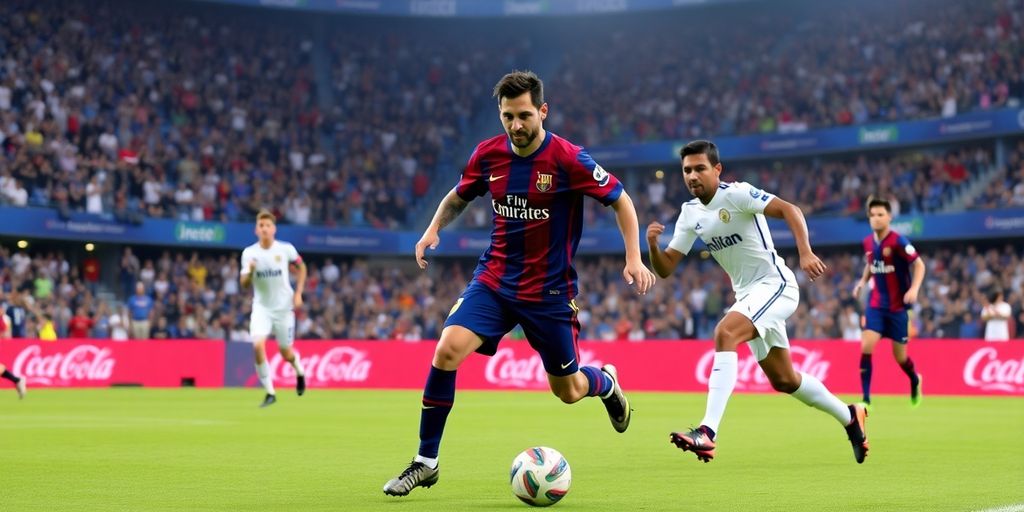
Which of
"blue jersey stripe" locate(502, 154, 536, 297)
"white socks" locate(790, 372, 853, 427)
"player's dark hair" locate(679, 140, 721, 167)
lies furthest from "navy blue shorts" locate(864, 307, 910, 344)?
"blue jersey stripe" locate(502, 154, 536, 297)

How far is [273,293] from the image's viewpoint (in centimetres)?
2081

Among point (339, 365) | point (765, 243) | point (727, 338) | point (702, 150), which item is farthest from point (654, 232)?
point (339, 365)

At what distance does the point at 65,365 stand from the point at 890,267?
58.7 ft

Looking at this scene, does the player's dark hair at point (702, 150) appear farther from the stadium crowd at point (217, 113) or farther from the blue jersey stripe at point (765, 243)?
the stadium crowd at point (217, 113)

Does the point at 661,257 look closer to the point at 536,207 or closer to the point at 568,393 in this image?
the point at 568,393

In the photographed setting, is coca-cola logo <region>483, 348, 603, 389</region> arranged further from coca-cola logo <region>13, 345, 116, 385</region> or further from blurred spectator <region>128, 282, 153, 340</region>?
blurred spectator <region>128, 282, 153, 340</region>

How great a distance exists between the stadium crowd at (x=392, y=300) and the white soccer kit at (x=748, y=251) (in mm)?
22324

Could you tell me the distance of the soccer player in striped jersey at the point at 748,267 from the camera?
10008 mm

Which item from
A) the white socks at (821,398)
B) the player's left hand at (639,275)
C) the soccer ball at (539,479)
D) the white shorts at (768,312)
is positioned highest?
the player's left hand at (639,275)

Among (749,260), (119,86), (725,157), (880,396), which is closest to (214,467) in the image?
(749,260)

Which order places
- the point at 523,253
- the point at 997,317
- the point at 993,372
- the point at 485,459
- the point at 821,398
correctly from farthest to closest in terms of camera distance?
the point at 997,317 < the point at 993,372 < the point at 485,459 < the point at 821,398 < the point at 523,253

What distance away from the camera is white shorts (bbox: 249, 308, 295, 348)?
810 inches

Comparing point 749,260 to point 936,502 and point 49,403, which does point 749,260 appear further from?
point 49,403

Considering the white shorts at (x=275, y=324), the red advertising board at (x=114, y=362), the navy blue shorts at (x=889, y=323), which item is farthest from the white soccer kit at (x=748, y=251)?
the red advertising board at (x=114, y=362)
